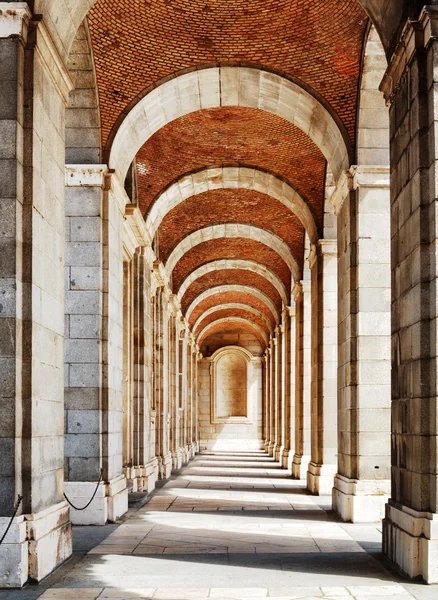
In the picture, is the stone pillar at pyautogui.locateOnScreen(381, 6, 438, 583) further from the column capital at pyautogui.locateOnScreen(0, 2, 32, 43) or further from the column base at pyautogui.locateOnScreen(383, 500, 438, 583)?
the column capital at pyautogui.locateOnScreen(0, 2, 32, 43)

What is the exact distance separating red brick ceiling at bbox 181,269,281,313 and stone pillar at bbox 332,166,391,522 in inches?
781

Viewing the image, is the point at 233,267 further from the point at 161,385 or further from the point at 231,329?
the point at 231,329

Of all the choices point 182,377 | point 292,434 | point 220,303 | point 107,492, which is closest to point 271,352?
point 220,303

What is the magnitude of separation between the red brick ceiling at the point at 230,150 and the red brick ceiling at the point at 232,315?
22886mm

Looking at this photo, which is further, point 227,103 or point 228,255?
point 228,255

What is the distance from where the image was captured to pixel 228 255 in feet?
99.5

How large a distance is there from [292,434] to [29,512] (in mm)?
18934

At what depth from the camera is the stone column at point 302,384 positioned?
73.3 ft

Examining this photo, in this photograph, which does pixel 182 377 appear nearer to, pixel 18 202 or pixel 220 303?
pixel 220 303

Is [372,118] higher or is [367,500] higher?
[372,118]

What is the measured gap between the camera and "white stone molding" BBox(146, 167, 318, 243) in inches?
801

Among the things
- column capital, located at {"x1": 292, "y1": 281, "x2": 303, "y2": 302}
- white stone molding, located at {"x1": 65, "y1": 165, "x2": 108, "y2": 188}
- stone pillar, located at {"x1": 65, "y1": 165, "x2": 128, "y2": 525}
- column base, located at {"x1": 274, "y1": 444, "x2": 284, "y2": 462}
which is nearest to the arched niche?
column base, located at {"x1": 274, "y1": 444, "x2": 284, "y2": 462}

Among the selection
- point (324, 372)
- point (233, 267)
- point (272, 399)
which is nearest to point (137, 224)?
point (324, 372)

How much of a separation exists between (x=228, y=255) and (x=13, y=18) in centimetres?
2200
